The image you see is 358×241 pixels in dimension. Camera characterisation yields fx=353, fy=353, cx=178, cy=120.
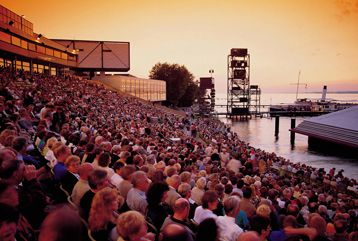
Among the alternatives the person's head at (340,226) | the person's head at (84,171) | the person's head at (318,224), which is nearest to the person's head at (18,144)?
the person's head at (84,171)

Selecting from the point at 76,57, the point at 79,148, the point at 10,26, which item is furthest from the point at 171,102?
the point at 79,148

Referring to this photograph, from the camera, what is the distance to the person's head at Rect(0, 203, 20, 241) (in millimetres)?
2902

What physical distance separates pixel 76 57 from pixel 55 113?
198ft

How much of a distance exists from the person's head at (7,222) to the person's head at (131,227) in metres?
0.94

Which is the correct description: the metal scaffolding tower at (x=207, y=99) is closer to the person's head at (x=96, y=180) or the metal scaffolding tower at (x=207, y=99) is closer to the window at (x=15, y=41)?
the window at (x=15, y=41)

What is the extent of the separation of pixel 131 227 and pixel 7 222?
1.08m

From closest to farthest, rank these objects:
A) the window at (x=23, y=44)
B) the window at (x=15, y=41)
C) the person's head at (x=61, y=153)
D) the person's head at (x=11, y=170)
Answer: the person's head at (x=11, y=170) → the person's head at (x=61, y=153) → the window at (x=15, y=41) → the window at (x=23, y=44)

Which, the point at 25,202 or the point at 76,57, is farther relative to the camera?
the point at 76,57

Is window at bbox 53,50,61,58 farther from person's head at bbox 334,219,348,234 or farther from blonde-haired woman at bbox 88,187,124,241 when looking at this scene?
blonde-haired woman at bbox 88,187,124,241

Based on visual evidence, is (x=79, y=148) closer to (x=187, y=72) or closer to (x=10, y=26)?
(x=10, y=26)

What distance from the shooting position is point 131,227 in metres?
3.37

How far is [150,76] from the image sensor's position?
10256cm

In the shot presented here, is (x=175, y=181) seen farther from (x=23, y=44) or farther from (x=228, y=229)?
(x=23, y=44)

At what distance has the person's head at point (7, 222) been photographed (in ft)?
9.52
